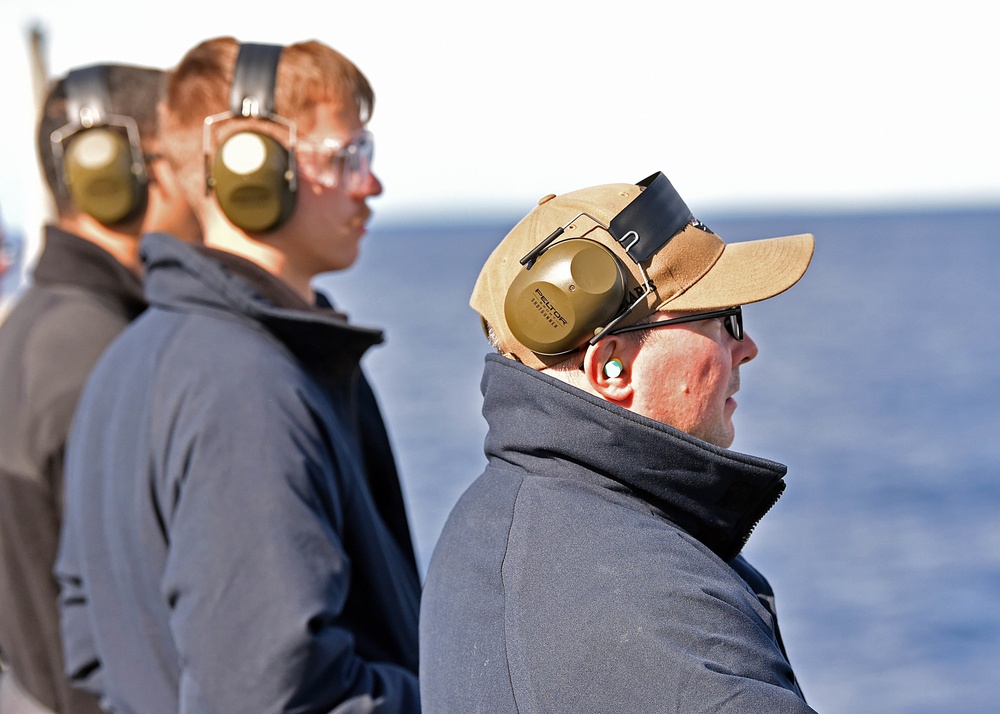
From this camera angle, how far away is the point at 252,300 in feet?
9.27

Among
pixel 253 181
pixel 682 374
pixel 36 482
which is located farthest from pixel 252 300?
pixel 682 374

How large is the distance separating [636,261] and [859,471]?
68.3 ft

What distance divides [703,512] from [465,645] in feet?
1.44

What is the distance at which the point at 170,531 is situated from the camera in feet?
8.57

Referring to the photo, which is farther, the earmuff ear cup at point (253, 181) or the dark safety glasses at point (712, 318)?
the earmuff ear cup at point (253, 181)

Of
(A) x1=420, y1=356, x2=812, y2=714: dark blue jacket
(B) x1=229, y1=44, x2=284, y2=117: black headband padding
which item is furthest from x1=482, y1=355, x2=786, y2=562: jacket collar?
(B) x1=229, y1=44, x2=284, y2=117: black headband padding

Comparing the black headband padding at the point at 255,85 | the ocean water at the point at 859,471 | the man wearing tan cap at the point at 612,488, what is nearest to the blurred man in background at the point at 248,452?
the black headband padding at the point at 255,85

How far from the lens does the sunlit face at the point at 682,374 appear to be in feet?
6.27

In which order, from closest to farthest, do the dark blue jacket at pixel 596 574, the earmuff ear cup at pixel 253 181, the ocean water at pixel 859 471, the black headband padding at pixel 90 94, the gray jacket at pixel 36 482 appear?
the dark blue jacket at pixel 596 574 < the earmuff ear cup at pixel 253 181 < the gray jacket at pixel 36 482 < the black headband padding at pixel 90 94 < the ocean water at pixel 859 471

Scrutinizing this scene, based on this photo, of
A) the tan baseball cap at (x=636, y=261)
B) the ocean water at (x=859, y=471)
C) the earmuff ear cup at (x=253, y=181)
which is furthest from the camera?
the ocean water at (x=859, y=471)

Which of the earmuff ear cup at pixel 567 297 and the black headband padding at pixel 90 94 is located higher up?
the black headband padding at pixel 90 94

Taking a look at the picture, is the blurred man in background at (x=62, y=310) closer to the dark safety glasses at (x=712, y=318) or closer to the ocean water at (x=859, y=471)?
the dark safety glasses at (x=712, y=318)

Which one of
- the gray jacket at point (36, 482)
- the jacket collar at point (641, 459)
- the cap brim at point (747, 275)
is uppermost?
the cap brim at point (747, 275)

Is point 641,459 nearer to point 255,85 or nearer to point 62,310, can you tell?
point 255,85
